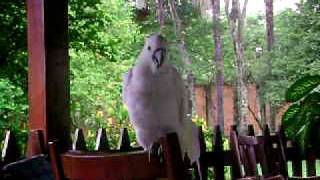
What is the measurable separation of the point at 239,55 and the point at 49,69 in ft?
21.0

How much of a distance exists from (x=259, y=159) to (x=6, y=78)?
2.20 meters

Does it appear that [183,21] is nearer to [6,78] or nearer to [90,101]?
[90,101]

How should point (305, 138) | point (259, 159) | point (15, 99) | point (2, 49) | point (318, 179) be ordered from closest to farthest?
point (259, 159), point (318, 179), point (305, 138), point (2, 49), point (15, 99)

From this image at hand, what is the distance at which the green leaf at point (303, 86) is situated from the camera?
9.47ft

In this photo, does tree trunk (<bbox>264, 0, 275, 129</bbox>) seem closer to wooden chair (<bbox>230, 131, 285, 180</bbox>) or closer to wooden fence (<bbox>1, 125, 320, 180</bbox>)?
wooden fence (<bbox>1, 125, 320, 180</bbox>)

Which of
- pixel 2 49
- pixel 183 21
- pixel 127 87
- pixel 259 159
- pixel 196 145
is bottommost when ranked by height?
pixel 259 159

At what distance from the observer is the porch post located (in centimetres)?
198

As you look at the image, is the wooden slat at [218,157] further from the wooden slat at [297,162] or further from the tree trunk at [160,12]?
the tree trunk at [160,12]

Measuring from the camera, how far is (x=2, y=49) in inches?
132

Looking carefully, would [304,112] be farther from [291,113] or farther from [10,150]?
[10,150]

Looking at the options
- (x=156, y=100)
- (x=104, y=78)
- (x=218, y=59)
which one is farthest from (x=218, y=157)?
(x=218, y=59)

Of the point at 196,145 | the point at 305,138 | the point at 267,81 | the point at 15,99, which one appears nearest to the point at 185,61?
the point at 267,81

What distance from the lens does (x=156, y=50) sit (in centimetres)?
128

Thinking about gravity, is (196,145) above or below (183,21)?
below
